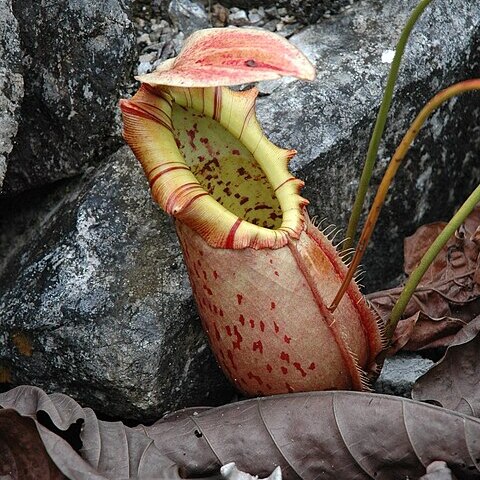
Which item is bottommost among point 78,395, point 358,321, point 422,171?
point 78,395

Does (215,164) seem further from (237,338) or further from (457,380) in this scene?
(457,380)

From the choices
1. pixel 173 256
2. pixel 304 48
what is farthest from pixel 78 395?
pixel 304 48

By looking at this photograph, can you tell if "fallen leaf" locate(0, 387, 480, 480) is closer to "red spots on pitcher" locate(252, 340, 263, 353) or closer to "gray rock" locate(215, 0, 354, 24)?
"red spots on pitcher" locate(252, 340, 263, 353)

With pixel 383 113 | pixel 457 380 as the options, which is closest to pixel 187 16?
A: pixel 383 113

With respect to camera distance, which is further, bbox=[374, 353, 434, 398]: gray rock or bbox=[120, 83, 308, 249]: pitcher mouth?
bbox=[374, 353, 434, 398]: gray rock

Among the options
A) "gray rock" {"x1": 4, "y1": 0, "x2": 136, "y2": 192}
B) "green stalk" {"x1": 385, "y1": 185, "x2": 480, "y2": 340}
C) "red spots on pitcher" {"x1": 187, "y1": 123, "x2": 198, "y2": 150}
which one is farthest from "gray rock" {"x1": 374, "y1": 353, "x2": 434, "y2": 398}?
"gray rock" {"x1": 4, "y1": 0, "x2": 136, "y2": 192}

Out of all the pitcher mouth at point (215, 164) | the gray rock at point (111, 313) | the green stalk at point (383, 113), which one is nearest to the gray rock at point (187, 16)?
the gray rock at point (111, 313)

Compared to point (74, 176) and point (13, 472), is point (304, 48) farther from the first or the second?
point (13, 472)
